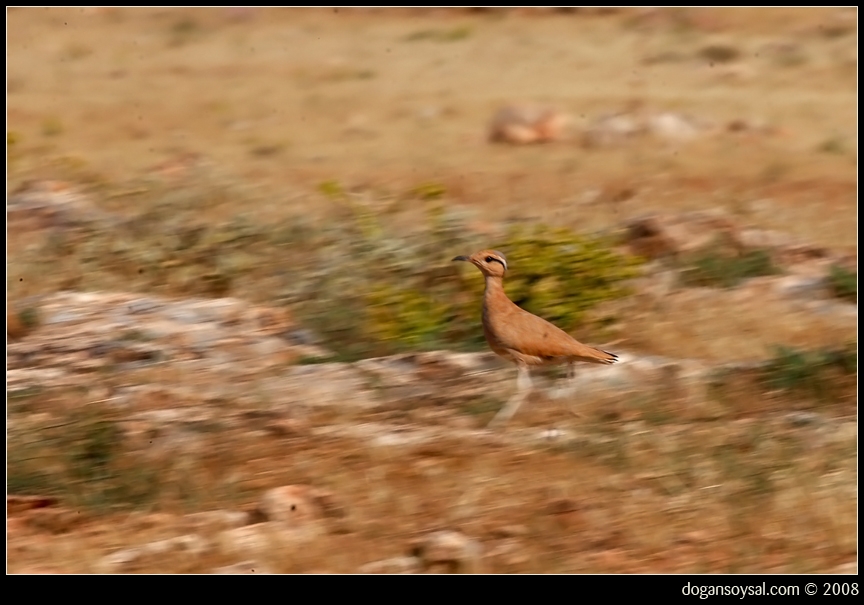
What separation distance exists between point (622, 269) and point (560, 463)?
2.46m

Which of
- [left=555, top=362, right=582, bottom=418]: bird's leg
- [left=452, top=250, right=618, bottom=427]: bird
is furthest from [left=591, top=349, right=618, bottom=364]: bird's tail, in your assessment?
[left=555, top=362, right=582, bottom=418]: bird's leg

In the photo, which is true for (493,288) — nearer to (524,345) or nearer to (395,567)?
(524,345)

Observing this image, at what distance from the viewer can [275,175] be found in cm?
1445

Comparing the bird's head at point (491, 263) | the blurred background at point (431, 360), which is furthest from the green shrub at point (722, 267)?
the bird's head at point (491, 263)

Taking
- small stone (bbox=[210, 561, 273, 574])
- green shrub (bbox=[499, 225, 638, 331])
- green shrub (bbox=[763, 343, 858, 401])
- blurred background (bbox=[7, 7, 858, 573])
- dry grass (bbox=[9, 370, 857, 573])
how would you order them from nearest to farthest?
small stone (bbox=[210, 561, 273, 574]) → dry grass (bbox=[9, 370, 857, 573]) → blurred background (bbox=[7, 7, 858, 573]) → green shrub (bbox=[763, 343, 858, 401]) → green shrub (bbox=[499, 225, 638, 331])

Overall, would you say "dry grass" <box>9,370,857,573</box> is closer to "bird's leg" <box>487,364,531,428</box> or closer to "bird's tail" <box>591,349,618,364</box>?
"bird's leg" <box>487,364,531,428</box>

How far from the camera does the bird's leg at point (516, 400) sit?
20.6 ft

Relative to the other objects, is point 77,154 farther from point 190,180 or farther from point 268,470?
point 268,470

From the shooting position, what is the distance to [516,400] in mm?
6316

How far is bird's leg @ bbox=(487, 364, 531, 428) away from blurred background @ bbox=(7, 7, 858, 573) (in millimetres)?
113

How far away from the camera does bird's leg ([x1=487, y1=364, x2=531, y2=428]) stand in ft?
20.6

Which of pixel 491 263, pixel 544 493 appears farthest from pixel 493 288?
pixel 544 493

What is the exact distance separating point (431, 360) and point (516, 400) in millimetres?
850

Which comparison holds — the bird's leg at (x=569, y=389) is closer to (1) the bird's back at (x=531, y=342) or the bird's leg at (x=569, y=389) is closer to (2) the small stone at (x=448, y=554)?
(1) the bird's back at (x=531, y=342)
